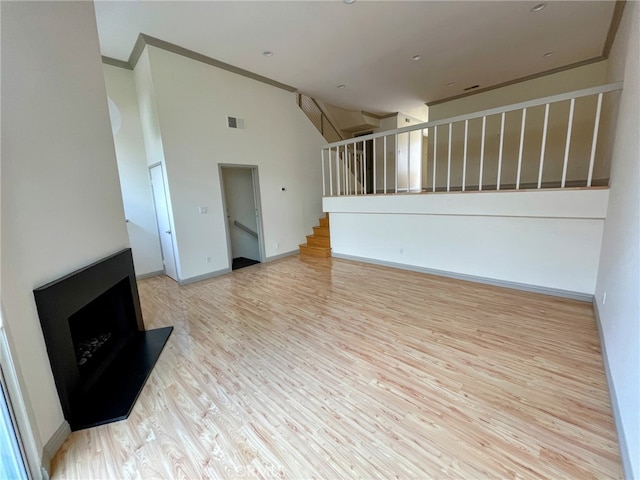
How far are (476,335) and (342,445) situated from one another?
1.80 metres

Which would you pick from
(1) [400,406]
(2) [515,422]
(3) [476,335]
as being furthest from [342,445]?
(3) [476,335]

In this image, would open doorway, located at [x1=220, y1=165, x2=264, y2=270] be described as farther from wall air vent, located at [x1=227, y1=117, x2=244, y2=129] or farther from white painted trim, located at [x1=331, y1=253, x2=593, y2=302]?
white painted trim, located at [x1=331, y1=253, x2=593, y2=302]

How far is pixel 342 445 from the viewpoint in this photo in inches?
60.3

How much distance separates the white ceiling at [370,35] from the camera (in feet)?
10.9

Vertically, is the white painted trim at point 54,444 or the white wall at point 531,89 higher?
the white wall at point 531,89

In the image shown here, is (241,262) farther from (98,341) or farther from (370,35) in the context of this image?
(370,35)

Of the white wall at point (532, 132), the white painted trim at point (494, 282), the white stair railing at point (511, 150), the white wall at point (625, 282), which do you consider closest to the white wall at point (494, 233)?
the white painted trim at point (494, 282)

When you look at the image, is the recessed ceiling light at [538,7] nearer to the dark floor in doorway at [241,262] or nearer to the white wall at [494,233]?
the white wall at [494,233]

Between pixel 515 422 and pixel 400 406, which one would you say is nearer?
pixel 515 422

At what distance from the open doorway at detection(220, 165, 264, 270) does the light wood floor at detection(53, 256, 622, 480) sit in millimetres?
2681

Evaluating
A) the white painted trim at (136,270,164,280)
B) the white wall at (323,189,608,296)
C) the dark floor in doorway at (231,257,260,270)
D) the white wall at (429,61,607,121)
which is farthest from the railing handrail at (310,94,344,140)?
the white painted trim at (136,270,164,280)

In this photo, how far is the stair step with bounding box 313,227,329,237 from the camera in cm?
613

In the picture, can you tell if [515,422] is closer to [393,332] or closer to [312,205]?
[393,332]

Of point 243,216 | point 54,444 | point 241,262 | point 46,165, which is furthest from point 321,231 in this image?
point 54,444
